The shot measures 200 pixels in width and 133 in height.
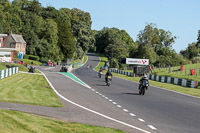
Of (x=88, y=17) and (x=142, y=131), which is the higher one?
(x=88, y=17)

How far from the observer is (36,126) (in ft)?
30.5

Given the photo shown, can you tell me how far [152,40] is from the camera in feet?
457

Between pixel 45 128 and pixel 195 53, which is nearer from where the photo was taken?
pixel 45 128

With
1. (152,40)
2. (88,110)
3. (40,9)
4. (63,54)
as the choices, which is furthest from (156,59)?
(88,110)

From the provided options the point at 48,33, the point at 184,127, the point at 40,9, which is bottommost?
the point at 184,127

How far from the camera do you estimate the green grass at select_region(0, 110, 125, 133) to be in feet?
28.4

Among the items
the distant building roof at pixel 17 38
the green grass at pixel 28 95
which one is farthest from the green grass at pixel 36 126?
the distant building roof at pixel 17 38

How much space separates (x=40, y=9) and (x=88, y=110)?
135855mm

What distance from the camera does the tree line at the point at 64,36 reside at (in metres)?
115

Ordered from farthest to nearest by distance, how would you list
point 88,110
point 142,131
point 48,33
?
point 48,33 → point 88,110 → point 142,131

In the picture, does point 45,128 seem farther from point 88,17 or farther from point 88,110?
point 88,17

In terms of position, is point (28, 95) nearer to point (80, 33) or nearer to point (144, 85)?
point (144, 85)

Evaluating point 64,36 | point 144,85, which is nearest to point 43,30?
point 64,36

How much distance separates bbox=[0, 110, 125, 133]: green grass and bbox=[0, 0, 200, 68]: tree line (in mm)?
95286
